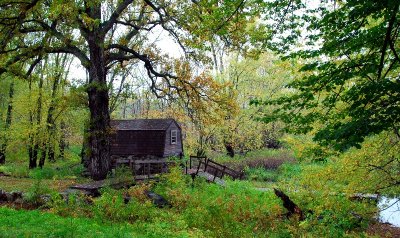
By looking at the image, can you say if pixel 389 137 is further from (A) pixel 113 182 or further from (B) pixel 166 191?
(A) pixel 113 182

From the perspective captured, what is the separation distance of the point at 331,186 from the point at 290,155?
78.9 ft

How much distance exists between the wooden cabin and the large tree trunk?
958cm

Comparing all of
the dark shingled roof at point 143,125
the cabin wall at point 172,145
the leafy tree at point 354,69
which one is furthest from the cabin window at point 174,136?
the leafy tree at point 354,69

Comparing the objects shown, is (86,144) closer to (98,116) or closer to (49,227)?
(98,116)

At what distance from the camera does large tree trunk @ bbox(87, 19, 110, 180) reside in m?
18.5

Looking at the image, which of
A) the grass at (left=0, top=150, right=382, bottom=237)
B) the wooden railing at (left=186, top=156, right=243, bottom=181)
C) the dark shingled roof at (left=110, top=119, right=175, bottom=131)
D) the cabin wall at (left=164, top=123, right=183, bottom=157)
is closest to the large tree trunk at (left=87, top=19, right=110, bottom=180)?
the grass at (left=0, top=150, right=382, bottom=237)

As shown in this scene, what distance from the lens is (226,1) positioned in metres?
7.59

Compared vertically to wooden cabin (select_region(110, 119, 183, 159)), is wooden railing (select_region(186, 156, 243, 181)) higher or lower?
lower

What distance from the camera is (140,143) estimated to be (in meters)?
29.1

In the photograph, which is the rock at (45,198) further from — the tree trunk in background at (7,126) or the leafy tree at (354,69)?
the tree trunk in background at (7,126)

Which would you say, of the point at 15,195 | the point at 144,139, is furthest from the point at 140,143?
the point at 15,195

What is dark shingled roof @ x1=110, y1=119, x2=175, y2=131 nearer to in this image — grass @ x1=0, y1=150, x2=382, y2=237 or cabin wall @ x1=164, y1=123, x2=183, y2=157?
cabin wall @ x1=164, y1=123, x2=183, y2=157

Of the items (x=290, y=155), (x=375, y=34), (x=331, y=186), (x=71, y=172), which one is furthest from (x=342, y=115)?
(x=290, y=155)

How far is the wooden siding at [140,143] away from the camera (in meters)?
28.8
